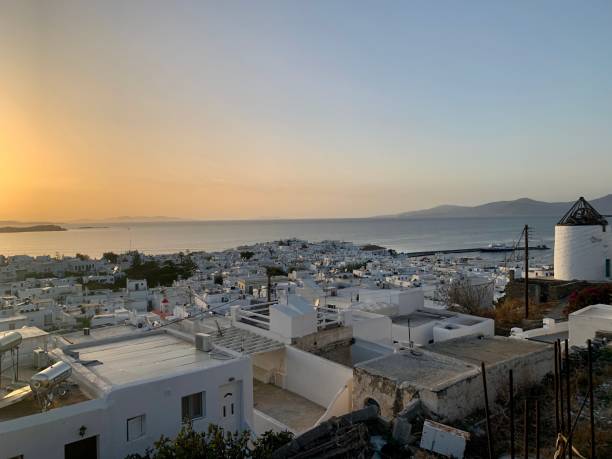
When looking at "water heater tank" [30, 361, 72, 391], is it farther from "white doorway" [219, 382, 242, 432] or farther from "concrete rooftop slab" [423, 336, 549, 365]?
"concrete rooftop slab" [423, 336, 549, 365]

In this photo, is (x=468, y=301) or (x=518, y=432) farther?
(x=468, y=301)

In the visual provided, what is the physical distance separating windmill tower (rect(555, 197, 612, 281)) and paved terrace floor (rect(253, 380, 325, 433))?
1676 cm

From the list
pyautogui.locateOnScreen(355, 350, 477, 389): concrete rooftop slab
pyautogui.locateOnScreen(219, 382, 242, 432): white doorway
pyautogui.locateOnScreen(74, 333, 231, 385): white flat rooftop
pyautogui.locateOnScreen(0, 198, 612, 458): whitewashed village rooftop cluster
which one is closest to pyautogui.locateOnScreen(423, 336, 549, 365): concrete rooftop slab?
pyautogui.locateOnScreen(0, 198, 612, 458): whitewashed village rooftop cluster

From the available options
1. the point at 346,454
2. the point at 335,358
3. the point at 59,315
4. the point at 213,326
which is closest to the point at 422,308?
the point at 335,358

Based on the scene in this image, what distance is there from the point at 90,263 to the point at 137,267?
6.48 m

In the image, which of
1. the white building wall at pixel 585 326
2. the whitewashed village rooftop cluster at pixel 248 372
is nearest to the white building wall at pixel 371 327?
the whitewashed village rooftop cluster at pixel 248 372

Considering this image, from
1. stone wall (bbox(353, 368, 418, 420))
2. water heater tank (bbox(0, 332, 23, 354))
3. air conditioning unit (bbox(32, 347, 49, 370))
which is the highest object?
water heater tank (bbox(0, 332, 23, 354))

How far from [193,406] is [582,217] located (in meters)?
21.4

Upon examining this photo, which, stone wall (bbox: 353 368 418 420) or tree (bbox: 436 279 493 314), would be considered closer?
stone wall (bbox: 353 368 418 420)

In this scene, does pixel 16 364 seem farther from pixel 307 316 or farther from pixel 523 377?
pixel 523 377

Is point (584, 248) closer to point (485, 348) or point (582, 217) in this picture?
point (582, 217)

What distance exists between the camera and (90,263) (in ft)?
201

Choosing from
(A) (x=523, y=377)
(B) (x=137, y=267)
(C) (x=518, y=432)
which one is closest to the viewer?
(C) (x=518, y=432)

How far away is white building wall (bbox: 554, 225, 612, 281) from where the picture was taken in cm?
2142
